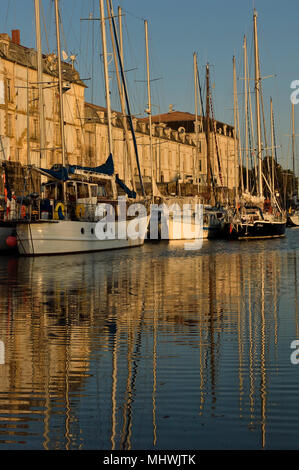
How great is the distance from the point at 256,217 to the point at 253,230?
4.30 feet

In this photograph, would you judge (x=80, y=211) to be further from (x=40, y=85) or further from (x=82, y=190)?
(x=40, y=85)

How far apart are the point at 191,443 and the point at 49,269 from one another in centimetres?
2357

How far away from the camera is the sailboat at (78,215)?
3884 centimetres

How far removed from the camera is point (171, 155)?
126m

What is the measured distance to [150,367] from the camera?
34.6ft

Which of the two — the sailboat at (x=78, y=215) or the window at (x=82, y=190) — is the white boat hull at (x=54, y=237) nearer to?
the sailboat at (x=78, y=215)

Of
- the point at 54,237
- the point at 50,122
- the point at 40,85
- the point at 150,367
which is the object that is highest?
the point at 50,122

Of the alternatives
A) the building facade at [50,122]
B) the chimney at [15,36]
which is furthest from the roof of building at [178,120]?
the chimney at [15,36]

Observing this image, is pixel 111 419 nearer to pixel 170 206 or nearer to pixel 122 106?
pixel 122 106

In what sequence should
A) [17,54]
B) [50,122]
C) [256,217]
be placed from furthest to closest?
[50,122] < [17,54] < [256,217]

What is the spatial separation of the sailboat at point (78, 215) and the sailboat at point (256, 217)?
40.7 ft

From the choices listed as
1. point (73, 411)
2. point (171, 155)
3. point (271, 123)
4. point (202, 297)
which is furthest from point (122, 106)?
point (171, 155)

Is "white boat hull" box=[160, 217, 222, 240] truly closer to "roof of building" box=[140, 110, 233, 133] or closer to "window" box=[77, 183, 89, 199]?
"window" box=[77, 183, 89, 199]

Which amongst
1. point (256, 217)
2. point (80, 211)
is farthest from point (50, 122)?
point (80, 211)
